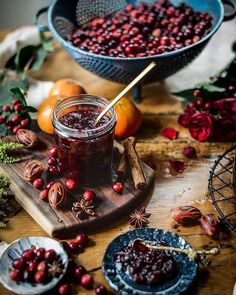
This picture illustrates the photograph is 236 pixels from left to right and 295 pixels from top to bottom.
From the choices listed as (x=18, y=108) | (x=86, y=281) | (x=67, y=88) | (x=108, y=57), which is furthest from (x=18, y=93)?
(x=86, y=281)

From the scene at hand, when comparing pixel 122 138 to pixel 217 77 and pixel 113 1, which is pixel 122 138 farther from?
pixel 113 1

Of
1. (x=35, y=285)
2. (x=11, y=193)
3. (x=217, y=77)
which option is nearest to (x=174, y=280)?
(x=35, y=285)

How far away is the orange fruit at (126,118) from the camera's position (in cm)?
150

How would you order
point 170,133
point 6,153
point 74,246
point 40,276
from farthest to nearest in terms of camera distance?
1. point 170,133
2. point 6,153
3. point 74,246
4. point 40,276

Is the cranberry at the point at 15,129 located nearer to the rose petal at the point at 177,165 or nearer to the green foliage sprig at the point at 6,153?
the green foliage sprig at the point at 6,153

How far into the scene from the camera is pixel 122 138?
154 centimetres

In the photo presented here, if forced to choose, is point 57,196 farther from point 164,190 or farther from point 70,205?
point 164,190

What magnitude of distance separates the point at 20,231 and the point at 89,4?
0.83 meters

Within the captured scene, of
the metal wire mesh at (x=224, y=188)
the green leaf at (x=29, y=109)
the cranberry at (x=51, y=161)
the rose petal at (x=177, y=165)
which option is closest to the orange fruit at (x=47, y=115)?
the green leaf at (x=29, y=109)

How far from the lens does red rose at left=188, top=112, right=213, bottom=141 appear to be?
59.9 inches

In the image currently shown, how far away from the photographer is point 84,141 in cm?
130

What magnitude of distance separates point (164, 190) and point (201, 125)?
24cm

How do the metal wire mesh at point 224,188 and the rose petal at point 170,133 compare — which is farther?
the rose petal at point 170,133

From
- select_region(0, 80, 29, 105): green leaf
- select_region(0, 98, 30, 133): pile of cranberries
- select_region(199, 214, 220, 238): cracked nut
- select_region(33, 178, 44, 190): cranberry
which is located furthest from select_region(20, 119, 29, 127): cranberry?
select_region(199, 214, 220, 238): cracked nut
